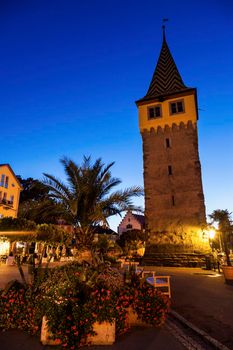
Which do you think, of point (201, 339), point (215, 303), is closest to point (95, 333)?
point (201, 339)

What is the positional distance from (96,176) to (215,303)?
750 centimetres

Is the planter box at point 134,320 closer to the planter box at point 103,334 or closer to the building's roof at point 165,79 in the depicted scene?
the planter box at point 103,334

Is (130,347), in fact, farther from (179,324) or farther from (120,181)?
(120,181)

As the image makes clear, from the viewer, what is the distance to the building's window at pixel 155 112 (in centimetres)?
2769

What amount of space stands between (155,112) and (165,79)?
5.72 metres

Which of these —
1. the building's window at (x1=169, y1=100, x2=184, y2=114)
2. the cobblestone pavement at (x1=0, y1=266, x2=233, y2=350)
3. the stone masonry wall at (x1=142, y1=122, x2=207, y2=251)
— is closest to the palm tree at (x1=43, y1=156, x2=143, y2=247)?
the cobblestone pavement at (x1=0, y1=266, x2=233, y2=350)

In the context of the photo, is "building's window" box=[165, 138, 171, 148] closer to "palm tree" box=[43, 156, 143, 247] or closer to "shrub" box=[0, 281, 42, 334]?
"palm tree" box=[43, 156, 143, 247]

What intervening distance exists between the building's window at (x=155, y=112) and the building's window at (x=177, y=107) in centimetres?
127

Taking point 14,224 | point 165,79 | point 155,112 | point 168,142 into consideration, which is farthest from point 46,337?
point 165,79

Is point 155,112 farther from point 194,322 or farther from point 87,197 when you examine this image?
point 194,322

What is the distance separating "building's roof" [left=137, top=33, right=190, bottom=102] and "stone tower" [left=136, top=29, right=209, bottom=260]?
0.14 m

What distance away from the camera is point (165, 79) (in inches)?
1203

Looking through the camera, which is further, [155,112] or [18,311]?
[155,112]

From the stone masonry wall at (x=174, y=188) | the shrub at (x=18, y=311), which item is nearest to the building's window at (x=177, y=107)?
the stone masonry wall at (x=174, y=188)
